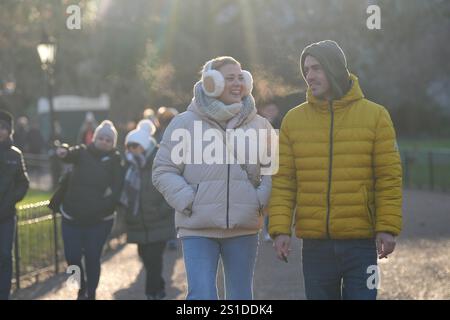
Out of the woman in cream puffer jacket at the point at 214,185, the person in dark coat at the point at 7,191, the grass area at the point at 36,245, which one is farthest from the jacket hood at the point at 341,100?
the grass area at the point at 36,245

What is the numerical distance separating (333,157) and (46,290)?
6.05m

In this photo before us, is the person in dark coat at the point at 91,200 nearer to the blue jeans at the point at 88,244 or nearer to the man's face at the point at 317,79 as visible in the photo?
the blue jeans at the point at 88,244

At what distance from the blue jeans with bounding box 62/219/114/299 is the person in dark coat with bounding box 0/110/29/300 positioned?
71 centimetres

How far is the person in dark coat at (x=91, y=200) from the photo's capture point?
9.19m

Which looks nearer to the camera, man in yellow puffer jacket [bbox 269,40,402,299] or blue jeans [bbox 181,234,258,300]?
man in yellow puffer jacket [bbox 269,40,402,299]

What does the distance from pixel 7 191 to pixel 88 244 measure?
1038 mm

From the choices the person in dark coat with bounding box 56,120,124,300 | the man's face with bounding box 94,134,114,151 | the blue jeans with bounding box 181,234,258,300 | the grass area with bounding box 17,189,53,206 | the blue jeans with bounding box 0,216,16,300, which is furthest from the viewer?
the grass area with bounding box 17,189,53,206

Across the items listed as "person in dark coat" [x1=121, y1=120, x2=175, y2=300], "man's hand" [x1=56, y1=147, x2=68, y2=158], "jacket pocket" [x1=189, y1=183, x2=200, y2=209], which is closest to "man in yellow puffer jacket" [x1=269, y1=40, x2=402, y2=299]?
"jacket pocket" [x1=189, y1=183, x2=200, y2=209]

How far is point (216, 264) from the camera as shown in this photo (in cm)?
577

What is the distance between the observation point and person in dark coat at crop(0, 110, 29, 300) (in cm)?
857

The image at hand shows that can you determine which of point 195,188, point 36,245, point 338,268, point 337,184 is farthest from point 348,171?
point 36,245

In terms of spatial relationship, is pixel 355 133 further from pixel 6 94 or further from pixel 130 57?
pixel 6 94

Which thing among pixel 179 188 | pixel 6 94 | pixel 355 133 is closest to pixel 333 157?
pixel 355 133

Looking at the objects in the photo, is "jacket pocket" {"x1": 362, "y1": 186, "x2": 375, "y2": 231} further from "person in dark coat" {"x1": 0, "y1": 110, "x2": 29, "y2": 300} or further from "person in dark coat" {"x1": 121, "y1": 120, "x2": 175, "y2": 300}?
"person in dark coat" {"x1": 121, "y1": 120, "x2": 175, "y2": 300}
